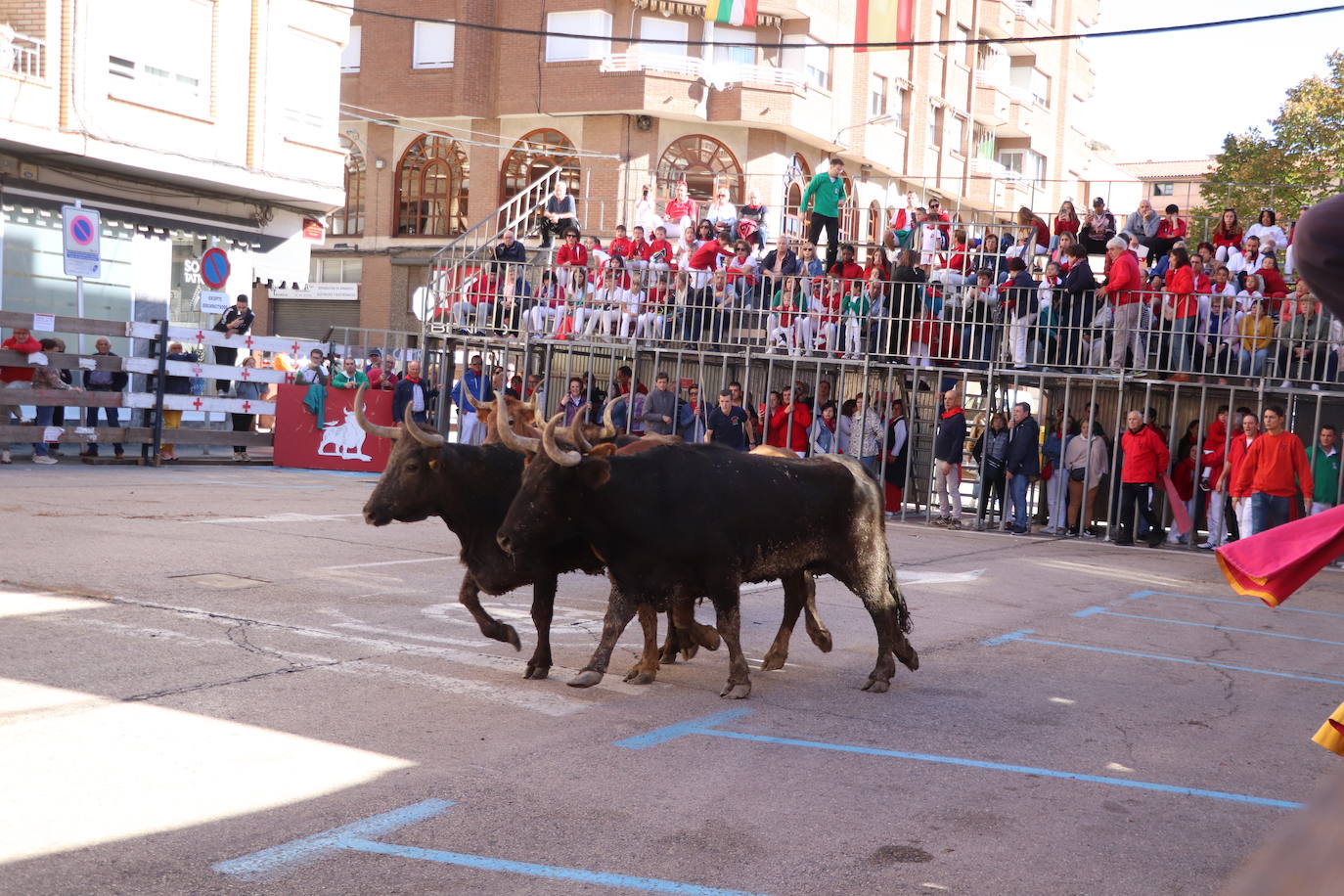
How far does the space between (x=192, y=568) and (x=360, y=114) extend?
36.2 meters

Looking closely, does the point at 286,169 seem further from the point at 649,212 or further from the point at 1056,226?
the point at 1056,226

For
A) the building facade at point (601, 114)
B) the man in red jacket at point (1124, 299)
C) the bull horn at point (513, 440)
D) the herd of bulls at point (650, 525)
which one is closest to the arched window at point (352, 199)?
the building facade at point (601, 114)

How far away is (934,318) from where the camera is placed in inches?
779

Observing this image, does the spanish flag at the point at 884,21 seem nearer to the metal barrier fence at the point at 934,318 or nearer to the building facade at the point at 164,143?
the building facade at the point at 164,143

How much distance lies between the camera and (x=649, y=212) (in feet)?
84.0

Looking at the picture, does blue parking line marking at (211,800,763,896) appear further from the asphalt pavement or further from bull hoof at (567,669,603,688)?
bull hoof at (567,669,603,688)

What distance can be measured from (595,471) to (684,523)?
60 centimetres

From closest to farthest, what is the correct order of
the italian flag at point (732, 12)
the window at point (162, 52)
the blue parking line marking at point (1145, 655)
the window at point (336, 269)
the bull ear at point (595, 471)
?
→ the bull ear at point (595, 471), the blue parking line marking at point (1145, 655), the window at point (162, 52), the italian flag at point (732, 12), the window at point (336, 269)

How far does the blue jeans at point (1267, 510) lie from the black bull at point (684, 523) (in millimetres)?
10032

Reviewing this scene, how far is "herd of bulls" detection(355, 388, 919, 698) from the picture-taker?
7.62 metres

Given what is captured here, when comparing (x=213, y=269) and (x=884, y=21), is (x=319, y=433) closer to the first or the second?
(x=213, y=269)

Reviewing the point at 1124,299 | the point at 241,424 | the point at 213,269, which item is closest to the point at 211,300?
the point at 213,269

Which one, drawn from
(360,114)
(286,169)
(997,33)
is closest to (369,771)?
(286,169)

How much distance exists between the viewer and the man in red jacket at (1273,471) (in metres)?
16.2
